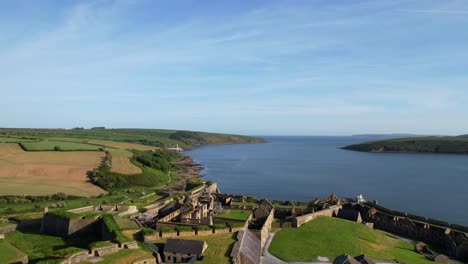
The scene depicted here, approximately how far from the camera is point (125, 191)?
61406mm

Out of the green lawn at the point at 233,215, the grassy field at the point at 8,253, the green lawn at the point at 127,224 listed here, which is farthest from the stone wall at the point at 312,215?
the grassy field at the point at 8,253

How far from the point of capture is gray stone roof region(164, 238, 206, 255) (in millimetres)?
25547

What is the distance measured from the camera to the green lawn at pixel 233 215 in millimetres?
36062

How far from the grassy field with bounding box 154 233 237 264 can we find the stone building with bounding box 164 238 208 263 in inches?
22.9

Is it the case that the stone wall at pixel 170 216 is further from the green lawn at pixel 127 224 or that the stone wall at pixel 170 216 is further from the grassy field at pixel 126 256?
the grassy field at pixel 126 256

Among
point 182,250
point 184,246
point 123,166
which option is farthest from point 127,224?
point 123,166

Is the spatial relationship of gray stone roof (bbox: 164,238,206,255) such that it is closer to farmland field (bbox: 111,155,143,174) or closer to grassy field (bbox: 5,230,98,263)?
grassy field (bbox: 5,230,98,263)

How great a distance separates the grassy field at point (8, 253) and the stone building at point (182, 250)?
28.8 ft

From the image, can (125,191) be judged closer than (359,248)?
No

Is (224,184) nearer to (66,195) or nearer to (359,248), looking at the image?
(66,195)

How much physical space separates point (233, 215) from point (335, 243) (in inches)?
403

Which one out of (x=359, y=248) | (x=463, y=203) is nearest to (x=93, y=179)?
(x=359, y=248)

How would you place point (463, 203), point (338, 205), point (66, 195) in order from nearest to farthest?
point (338, 205)
point (66, 195)
point (463, 203)

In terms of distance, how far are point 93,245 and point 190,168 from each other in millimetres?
79433
